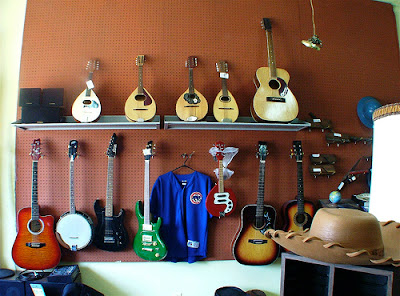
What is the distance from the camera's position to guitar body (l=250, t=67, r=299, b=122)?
2.38 metres

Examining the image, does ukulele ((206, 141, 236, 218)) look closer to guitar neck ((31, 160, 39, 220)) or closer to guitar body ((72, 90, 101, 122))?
guitar body ((72, 90, 101, 122))

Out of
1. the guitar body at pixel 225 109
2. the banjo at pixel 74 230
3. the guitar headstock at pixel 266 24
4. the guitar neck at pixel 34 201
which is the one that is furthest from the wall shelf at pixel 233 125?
the guitar neck at pixel 34 201

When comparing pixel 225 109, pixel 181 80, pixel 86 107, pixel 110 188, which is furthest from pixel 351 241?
pixel 86 107

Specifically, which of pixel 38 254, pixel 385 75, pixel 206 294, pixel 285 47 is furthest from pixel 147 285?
pixel 385 75

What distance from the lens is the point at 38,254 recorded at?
7.80 ft

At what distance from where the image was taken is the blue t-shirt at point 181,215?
8.09 ft

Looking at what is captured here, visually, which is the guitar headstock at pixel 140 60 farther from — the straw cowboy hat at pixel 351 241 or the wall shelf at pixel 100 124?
the straw cowboy hat at pixel 351 241

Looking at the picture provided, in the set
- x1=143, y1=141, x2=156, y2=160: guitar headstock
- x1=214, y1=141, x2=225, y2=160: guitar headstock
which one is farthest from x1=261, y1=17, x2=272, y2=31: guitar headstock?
x1=143, y1=141, x2=156, y2=160: guitar headstock

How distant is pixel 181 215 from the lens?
246cm

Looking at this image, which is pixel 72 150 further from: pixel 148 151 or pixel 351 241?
pixel 351 241

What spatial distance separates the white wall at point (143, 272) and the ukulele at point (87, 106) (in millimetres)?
763

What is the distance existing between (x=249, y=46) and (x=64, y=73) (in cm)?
182

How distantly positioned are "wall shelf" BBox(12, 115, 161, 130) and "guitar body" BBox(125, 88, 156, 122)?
50 millimetres

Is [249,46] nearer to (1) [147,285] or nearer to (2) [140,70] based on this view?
(2) [140,70]
